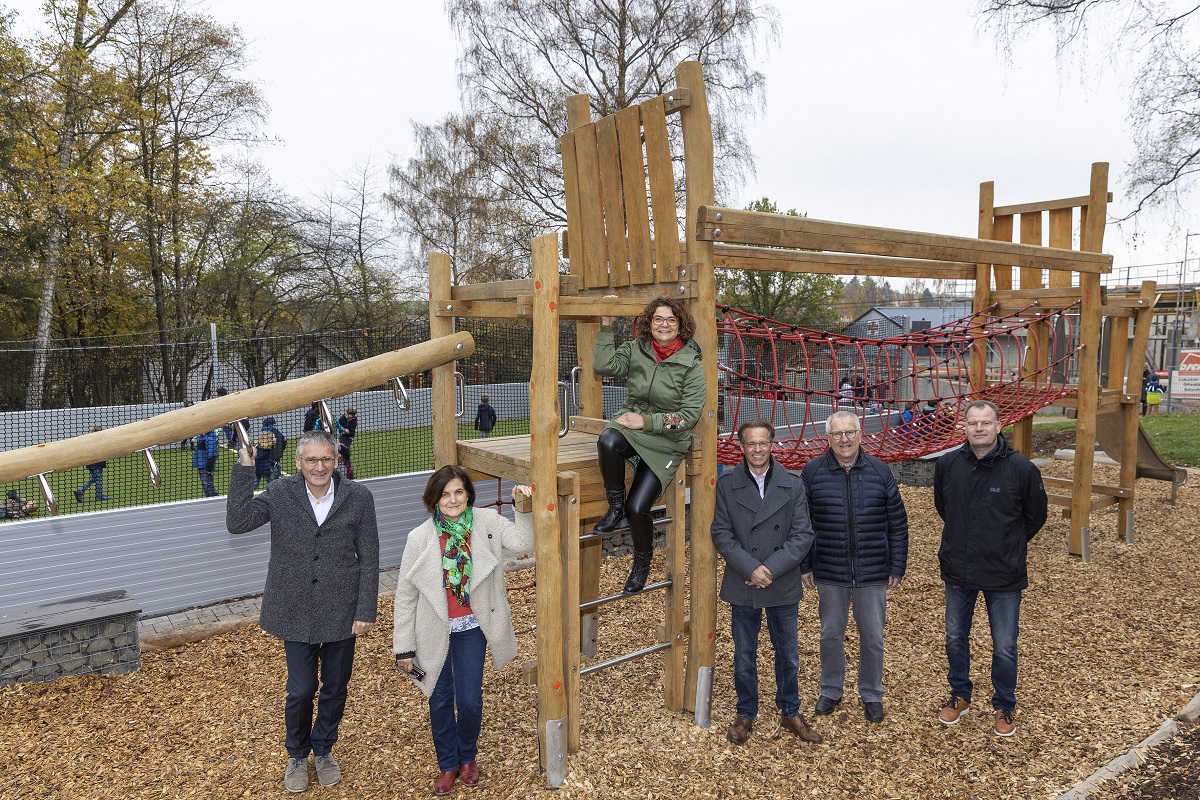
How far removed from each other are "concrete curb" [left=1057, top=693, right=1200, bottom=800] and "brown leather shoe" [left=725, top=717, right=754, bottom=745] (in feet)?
4.23

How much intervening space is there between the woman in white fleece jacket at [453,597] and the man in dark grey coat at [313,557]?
0.66ft

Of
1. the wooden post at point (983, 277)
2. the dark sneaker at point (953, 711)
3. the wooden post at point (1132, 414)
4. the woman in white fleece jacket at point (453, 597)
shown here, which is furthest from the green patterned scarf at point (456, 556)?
the wooden post at point (1132, 414)

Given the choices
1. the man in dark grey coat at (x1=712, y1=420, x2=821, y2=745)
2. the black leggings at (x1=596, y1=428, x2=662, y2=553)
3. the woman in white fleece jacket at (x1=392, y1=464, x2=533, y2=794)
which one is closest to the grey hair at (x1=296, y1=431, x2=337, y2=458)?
the woman in white fleece jacket at (x1=392, y1=464, x2=533, y2=794)

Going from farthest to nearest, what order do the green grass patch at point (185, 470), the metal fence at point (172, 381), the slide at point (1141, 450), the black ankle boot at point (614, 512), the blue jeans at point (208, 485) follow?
the metal fence at point (172, 381) < the green grass patch at point (185, 470) < the blue jeans at point (208, 485) < the slide at point (1141, 450) < the black ankle boot at point (614, 512)

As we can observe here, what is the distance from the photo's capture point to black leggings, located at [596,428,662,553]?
3.29m

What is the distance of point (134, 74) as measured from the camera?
1770cm

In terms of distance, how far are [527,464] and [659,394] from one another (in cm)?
66

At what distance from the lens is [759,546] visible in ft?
11.3

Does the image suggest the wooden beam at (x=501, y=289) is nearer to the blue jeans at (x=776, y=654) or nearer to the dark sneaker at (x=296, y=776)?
the blue jeans at (x=776, y=654)

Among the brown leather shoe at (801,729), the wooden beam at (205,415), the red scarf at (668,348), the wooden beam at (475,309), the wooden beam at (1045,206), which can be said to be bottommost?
the brown leather shoe at (801,729)

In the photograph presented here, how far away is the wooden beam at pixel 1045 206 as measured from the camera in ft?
21.7

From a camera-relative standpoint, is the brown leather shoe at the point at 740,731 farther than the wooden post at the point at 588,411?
No

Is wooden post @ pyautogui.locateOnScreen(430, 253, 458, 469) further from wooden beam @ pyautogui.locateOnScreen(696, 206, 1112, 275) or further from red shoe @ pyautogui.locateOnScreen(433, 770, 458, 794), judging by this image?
red shoe @ pyautogui.locateOnScreen(433, 770, 458, 794)

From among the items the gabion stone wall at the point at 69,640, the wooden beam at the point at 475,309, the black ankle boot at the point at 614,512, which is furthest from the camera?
the gabion stone wall at the point at 69,640
